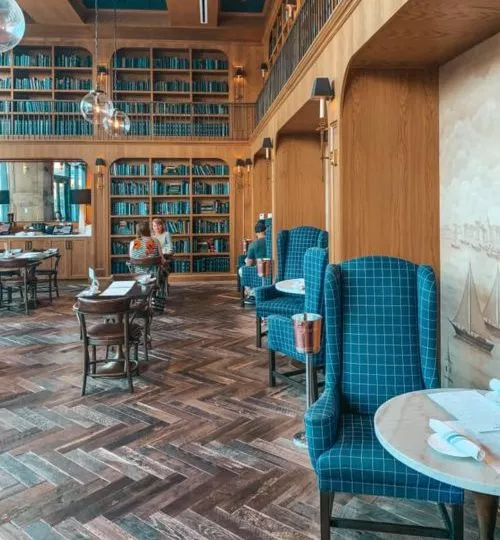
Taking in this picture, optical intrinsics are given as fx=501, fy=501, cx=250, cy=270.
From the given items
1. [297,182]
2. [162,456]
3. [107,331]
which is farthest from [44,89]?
[162,456]

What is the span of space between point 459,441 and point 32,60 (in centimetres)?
1221

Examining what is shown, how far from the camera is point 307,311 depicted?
3.85 m

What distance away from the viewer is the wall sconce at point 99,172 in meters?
10.4

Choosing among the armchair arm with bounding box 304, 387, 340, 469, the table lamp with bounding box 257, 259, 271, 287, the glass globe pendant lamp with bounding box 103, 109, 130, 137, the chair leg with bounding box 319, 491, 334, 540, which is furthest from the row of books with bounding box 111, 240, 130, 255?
the chair leg with bounding box 319, 491, 334, 540

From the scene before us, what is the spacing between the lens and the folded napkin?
1.43 metres

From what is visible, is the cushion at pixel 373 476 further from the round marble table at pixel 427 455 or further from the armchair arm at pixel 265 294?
the armchair arm at pixel 265 294

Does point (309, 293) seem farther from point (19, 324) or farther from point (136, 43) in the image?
point (136, 43)

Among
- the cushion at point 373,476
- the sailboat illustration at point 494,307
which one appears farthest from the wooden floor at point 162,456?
the sailboat illustration at point 494,307

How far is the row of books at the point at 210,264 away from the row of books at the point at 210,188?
1.46 metres

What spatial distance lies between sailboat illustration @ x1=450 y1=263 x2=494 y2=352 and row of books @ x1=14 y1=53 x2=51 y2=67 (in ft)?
35.6

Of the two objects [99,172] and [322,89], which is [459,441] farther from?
[99,172]

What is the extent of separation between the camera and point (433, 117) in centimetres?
376

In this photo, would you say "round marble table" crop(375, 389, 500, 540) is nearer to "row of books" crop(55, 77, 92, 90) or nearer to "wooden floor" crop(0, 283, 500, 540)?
"wooden floor" crop(0, 283, 500, 540)

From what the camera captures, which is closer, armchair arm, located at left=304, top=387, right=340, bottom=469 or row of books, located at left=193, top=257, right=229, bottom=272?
armchair arm, located at left=304, top=387, right=340, bottom=469
